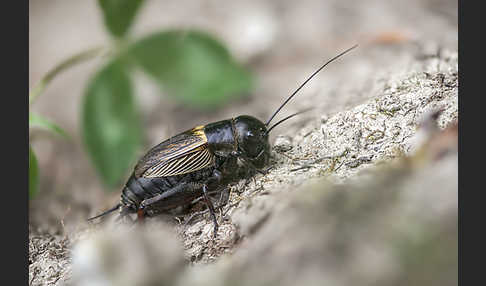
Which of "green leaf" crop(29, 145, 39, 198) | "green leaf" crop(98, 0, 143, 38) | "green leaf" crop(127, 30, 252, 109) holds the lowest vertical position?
"green leaf" crop(29, 145, 39, 198)

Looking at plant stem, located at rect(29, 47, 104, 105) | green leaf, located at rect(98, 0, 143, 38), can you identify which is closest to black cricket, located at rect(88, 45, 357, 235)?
plant stem, located at rect(29, 47, 104, 105)

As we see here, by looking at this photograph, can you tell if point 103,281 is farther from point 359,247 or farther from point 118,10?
point 118,10


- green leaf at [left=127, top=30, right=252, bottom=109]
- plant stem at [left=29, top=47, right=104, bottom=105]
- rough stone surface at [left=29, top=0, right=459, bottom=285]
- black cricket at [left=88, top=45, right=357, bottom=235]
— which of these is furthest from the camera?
green leaf at [left=127, top=30, right=252, bottom=109]

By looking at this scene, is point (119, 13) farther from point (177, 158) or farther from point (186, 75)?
point (177, 158)

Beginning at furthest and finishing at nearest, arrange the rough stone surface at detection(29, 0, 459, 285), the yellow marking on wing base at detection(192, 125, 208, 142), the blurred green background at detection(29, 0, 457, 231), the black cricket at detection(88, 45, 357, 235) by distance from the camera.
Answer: the blurred green background at detection(29, 0, 457, 231) < the yellow marking on wing base at detection(192, 125, 208, 142) < the black cricket at detection(88, 45, 357, 235) < the rough stone surface at detection(29, 0, 459, 285)

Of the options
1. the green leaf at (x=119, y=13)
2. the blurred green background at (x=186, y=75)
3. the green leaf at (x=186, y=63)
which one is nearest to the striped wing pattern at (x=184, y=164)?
the blurred green background at (x=186, y=75)

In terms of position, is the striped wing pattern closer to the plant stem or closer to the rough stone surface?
the rough stone surface

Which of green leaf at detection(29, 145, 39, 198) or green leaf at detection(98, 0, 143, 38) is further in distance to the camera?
green leaf at detection(98, 0, 143, 38)
